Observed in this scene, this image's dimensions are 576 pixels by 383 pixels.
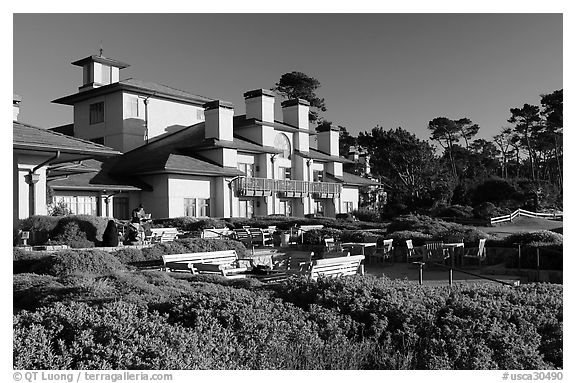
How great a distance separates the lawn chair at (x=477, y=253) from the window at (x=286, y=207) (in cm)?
2657

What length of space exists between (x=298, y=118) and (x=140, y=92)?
43.4ft

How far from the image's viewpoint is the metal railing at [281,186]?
39.5m

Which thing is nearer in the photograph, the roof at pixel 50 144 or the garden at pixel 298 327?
the garden at pixel 298 327

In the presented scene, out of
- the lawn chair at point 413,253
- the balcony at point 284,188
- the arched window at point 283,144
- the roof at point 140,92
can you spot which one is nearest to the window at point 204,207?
the balcony at point 284,188

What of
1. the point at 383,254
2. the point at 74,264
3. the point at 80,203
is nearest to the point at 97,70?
the point at 80,203

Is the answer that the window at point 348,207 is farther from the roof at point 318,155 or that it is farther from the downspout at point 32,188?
the downspout at point 32,188

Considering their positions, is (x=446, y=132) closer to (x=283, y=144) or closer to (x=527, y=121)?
(x=527, y=121)

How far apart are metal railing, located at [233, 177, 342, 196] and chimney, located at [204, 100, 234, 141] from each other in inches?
133

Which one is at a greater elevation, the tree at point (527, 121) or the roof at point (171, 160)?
the tree at point (527, 121)

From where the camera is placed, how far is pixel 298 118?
156ft

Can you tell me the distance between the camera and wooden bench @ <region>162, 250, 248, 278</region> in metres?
13.4

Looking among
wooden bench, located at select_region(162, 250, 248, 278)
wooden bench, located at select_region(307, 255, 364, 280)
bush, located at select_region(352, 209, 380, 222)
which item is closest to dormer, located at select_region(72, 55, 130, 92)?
bush, located at select_region(352, 209, 380, 222)
